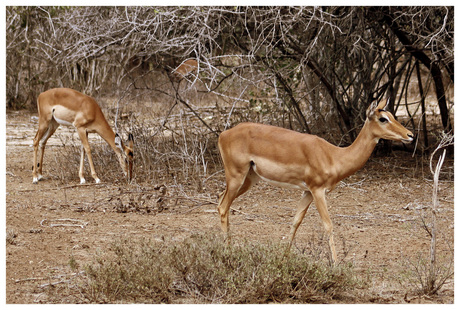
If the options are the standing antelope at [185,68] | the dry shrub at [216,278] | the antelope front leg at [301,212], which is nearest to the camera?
the dry shrub at [216,278]

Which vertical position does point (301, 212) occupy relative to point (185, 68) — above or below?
below

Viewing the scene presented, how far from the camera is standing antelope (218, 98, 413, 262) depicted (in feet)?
17.9

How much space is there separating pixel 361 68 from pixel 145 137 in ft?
11.0

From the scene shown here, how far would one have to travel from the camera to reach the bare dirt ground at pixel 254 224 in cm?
496

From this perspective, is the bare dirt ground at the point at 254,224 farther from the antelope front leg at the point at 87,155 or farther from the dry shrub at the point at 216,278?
the dry shrub at the point at 216,278

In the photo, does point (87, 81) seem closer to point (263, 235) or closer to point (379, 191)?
point (379, 191)

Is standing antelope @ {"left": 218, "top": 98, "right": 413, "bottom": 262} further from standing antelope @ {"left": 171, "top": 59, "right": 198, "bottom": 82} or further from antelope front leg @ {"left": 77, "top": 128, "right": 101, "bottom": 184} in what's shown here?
antelope front leg @ {"left": 77, "top": 128, "right": 101, "bottom": 184}

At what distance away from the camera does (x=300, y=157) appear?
5523 millimetres

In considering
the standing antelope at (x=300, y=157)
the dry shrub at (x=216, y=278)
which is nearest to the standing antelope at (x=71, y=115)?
the standing antelope at (x=300, y=157)

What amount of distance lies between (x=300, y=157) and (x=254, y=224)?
153 cm

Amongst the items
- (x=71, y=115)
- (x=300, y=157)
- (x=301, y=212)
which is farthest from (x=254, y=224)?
(x=71, y=115)

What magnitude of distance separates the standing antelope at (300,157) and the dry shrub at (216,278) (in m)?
0.92

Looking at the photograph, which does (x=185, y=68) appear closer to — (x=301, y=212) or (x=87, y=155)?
(x=87, y=155)

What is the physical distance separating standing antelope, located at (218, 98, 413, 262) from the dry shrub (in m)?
0.92
